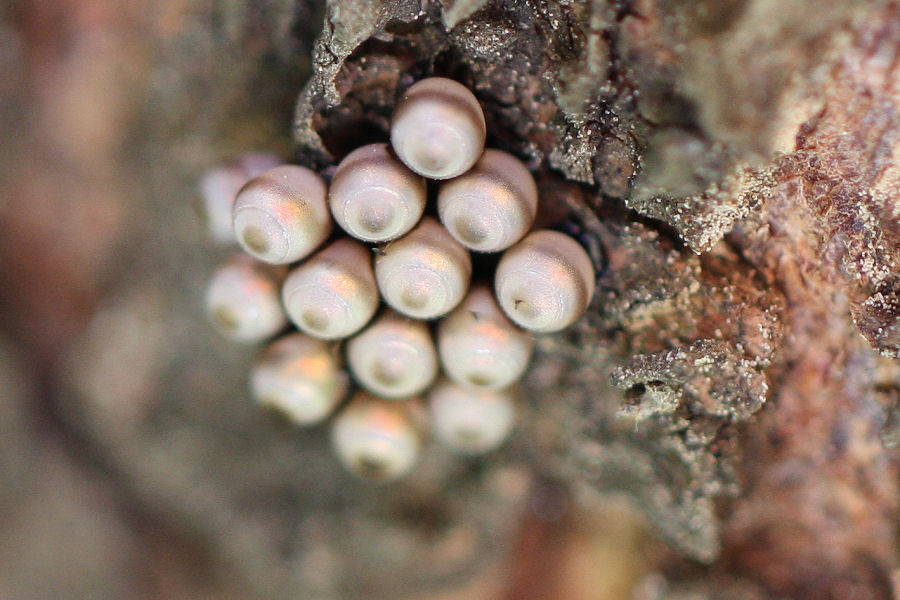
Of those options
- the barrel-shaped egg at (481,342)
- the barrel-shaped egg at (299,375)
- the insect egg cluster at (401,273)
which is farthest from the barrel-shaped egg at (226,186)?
the barrel-shaped egg at (481,342)

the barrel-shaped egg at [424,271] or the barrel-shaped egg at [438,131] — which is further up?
the barrel-shaped egg at [438,131]

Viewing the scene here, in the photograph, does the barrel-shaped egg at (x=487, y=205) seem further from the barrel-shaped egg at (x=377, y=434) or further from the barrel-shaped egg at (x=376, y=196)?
the barrel-shaped egg at (x=377, y=434)

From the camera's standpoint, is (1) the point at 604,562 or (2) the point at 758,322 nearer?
(2) the point at 758,322

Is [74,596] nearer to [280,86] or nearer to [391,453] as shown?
[391,453]

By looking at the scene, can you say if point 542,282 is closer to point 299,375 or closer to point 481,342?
point 481,342

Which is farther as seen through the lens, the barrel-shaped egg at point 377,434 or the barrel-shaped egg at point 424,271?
the barrel-shaped egg at point 377,434

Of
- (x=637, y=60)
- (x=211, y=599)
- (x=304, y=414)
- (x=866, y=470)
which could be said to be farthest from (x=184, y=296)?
(x=866, y=470)

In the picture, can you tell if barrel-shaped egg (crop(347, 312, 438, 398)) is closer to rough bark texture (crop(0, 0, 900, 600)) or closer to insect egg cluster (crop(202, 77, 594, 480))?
insect egg cluster (crop(202, 77, 594, 480))
